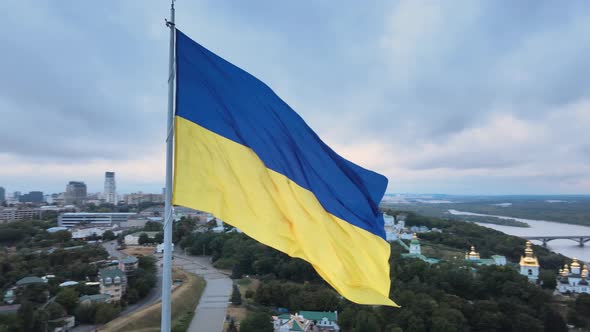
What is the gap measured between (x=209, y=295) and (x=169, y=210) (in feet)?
56.4

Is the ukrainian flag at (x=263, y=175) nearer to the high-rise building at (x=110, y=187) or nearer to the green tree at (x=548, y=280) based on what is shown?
the green tree at (x=548, y=280)

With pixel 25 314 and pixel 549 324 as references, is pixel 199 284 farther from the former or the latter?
pixel 549 324

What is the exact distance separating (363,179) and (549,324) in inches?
583

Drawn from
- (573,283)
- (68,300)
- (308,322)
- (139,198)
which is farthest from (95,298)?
(139,198)

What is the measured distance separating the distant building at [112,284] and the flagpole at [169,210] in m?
15.8

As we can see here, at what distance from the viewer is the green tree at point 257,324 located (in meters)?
12.4

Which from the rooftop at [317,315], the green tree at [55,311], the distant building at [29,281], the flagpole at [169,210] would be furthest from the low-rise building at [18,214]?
the flagpole at [169,210]

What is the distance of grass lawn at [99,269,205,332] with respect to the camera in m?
13.1

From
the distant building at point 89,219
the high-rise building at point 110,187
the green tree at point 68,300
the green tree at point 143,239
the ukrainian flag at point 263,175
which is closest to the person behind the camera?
the ukrainian flag at point 263,175

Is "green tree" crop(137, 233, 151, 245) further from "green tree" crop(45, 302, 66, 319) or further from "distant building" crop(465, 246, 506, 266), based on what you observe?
"distant building" crop(465, 246, 506, 266)

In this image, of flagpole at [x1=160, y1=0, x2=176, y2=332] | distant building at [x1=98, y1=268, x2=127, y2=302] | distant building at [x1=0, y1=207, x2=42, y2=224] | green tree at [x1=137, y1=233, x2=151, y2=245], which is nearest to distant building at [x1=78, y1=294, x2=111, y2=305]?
distant building at [x1=98, y1=268, x2=127, y2=302]

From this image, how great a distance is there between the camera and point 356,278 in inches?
103

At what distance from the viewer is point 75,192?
83.3 metres

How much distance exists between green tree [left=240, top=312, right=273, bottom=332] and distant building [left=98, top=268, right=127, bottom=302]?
660 centimetres
